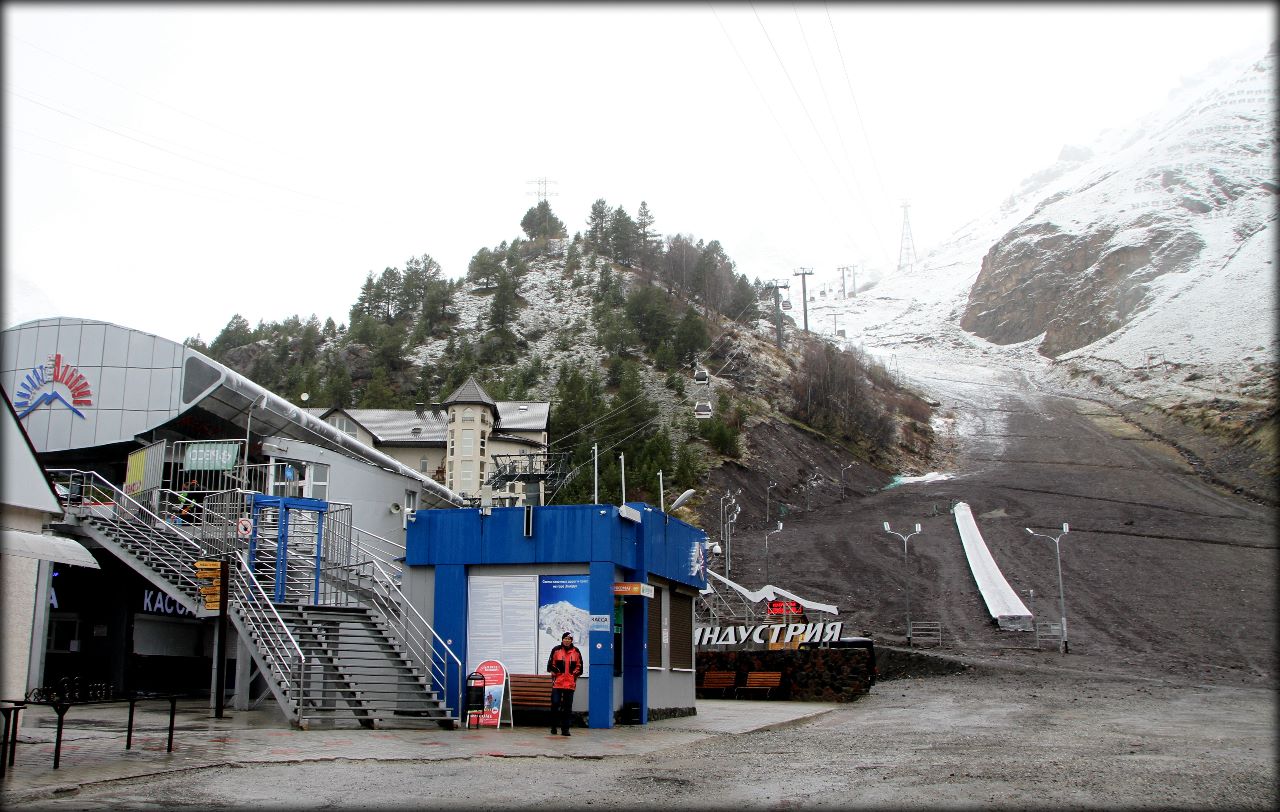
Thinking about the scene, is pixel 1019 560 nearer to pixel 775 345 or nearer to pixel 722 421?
pixel 722 421

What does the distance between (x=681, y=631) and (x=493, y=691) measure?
629cm

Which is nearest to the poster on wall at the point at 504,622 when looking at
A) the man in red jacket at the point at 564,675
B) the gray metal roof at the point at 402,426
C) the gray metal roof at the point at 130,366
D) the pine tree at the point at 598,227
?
the man in red jacket at the point at 564,675

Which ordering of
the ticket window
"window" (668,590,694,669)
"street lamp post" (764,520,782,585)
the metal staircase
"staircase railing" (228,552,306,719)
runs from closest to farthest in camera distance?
"staircase railing" (228,552,306,719), the metal staircase, the ticket window, "window" (668,590,694,669), "street lamp post" (764,520,782,585)

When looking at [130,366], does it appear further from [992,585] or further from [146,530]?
[992,585]

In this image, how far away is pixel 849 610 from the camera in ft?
144

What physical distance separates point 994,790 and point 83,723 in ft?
45.9

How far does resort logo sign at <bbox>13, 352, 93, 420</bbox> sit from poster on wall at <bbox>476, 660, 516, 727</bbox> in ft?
62.4

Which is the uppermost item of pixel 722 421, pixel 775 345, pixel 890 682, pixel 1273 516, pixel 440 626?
pixel 775 345

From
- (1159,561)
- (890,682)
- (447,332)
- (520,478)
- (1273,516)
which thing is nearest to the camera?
(890,682)

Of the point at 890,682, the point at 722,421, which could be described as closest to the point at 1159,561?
the point at 890,682

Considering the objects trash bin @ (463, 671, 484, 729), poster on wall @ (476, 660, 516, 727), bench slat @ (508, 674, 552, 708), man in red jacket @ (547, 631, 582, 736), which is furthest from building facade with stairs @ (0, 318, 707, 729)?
man in red jacket @ (547, 631, 582, 736)

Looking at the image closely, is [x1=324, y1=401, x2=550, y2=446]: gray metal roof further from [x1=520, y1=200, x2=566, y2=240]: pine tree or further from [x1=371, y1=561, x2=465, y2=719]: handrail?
[x1=520, y1=200, x2=566, y2=240]: pine tree

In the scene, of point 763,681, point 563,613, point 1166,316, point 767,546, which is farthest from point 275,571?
point 1166,316

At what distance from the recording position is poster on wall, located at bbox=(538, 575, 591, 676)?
18516mm
